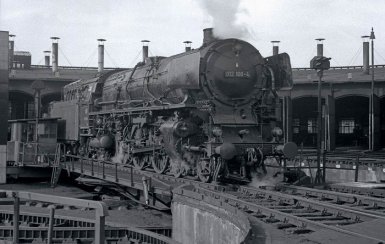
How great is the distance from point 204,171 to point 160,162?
259cm

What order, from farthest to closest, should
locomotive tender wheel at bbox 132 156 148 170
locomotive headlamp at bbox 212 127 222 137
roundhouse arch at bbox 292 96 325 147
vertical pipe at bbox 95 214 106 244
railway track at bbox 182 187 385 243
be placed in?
roundhouse arch at bbox 292 96 325 147
locomotive tender wheel at bbox 132 156 148 170
locomotive headlamp at bbox 212 127 222 137
railway track at bbox 182 187 385 243
vertical pipe at bbox 95 214 106 244

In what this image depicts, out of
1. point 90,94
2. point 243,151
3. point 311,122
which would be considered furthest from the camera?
point 311,122

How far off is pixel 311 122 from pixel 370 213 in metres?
35.5

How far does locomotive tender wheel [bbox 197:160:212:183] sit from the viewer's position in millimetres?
12539

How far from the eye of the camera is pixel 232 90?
13695 millimetres

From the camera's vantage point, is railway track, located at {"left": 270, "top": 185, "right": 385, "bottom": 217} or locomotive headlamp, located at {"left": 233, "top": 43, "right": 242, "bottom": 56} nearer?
railway track, located at {"left": 270, "top": 185, "right": 385, "bottom": 217}

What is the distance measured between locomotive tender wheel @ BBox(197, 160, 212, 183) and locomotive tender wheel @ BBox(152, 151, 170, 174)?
1671 millimetres

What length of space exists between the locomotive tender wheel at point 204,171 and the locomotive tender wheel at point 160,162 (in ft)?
5.48

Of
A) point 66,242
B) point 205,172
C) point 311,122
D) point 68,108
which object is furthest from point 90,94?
point 311,122

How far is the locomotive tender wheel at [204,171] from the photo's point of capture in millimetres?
12539

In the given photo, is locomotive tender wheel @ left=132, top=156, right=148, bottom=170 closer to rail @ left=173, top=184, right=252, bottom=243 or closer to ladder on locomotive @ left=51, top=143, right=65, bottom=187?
ladder on locomotive @ left=51, top=143, right=65, bottom=187

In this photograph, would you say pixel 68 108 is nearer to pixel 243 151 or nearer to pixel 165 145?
pixel 165 145

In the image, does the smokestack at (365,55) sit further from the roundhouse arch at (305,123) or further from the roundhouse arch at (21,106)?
the roundhouse arch at (21,106)

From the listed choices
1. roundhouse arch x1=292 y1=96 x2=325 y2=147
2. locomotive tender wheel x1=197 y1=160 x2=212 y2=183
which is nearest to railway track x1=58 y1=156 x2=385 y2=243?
locomotive tender wheel x1=197 y1=160 x2=212 y2=183
